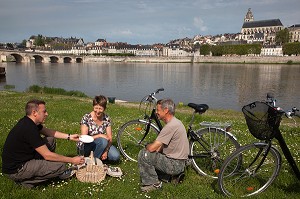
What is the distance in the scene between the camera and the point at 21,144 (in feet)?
15.9

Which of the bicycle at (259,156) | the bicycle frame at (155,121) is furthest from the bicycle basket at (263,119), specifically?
the bicycle frame at (155,121)

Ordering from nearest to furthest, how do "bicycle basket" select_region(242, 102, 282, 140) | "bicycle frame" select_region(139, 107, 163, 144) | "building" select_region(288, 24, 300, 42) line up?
"bicycle basket" select_region(242, 102, 282, 140) → "bicycle frame" select_region(139, 107, 163, 144) → "building" select_region(288, 24, 300, 42)

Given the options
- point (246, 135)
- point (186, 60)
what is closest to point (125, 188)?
point (246, 135)

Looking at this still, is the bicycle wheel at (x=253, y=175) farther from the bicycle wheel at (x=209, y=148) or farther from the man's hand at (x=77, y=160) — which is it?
the man's hand at (x=77, y=160)

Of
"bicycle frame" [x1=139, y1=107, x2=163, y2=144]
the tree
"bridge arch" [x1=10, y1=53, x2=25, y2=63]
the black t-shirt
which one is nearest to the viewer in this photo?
the black t-shirt

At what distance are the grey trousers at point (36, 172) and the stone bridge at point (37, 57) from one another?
423ft

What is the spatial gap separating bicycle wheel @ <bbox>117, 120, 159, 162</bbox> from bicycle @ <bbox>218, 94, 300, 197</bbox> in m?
2.07

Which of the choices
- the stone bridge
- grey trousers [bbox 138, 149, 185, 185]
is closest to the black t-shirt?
grey trousers [bbox 138, 149, 185, 185]

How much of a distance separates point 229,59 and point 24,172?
144413mm

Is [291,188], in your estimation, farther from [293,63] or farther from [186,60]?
[186,60]

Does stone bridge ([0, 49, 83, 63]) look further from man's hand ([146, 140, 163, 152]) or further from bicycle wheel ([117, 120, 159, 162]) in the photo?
man's hand ([146, 140, 163, 152])

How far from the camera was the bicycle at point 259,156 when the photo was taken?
450cm

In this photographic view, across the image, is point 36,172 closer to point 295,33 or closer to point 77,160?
point 77,160

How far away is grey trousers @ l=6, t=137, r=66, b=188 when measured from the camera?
196 inches
